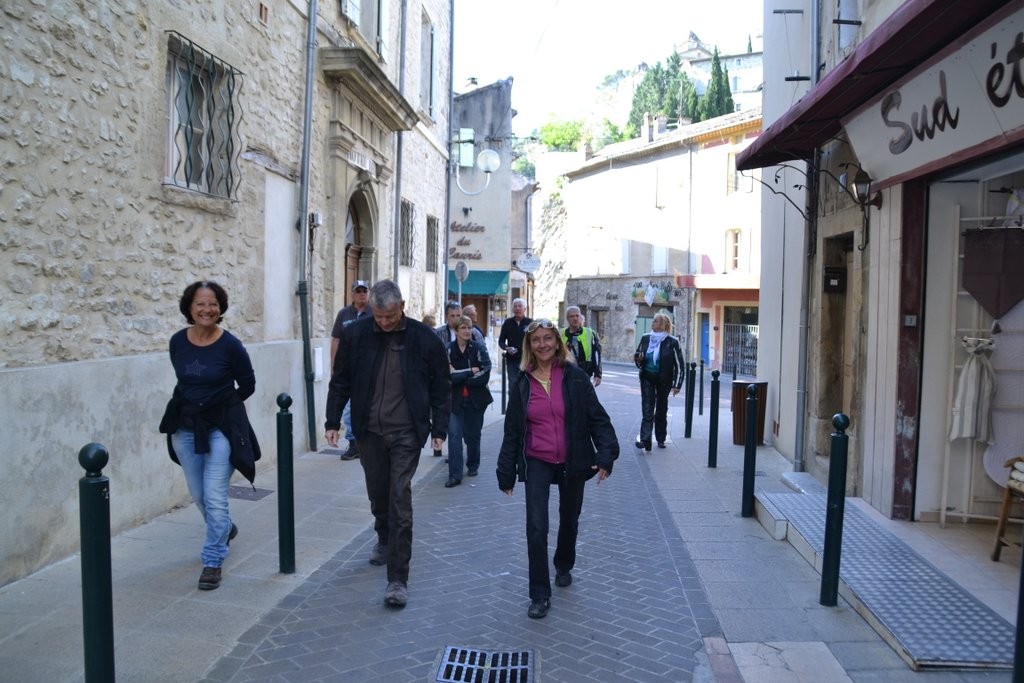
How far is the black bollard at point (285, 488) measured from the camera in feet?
16.7

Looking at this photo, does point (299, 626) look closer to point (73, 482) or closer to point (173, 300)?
point (73, 482)

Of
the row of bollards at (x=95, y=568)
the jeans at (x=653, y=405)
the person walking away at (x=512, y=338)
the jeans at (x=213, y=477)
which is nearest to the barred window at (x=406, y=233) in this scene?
the person walking away at (x=512, y=338)

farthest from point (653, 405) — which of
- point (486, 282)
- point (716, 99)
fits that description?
point (716, 99)

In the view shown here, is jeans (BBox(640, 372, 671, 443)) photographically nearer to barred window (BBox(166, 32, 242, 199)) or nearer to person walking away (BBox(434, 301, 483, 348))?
person walking away (BBox(434, 301, 483, 348))

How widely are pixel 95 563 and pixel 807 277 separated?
806 centimetres

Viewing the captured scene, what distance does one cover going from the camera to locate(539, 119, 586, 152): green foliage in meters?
78.8

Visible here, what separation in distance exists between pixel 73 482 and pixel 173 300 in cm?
190

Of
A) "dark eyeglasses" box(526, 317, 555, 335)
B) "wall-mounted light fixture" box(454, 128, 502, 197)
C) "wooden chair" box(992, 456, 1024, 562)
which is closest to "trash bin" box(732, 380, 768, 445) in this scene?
"wooden chair" box(992, 456, 1024, 562)

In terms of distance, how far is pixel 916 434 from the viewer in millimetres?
6426

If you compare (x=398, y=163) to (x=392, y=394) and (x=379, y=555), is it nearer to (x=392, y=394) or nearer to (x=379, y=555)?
(x=379, y=555)

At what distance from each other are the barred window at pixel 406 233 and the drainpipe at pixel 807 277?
7.65 m

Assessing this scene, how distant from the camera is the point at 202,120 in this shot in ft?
24.4

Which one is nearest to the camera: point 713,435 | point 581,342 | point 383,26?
point 713,435

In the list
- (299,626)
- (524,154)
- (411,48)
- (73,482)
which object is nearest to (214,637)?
(299,626)
